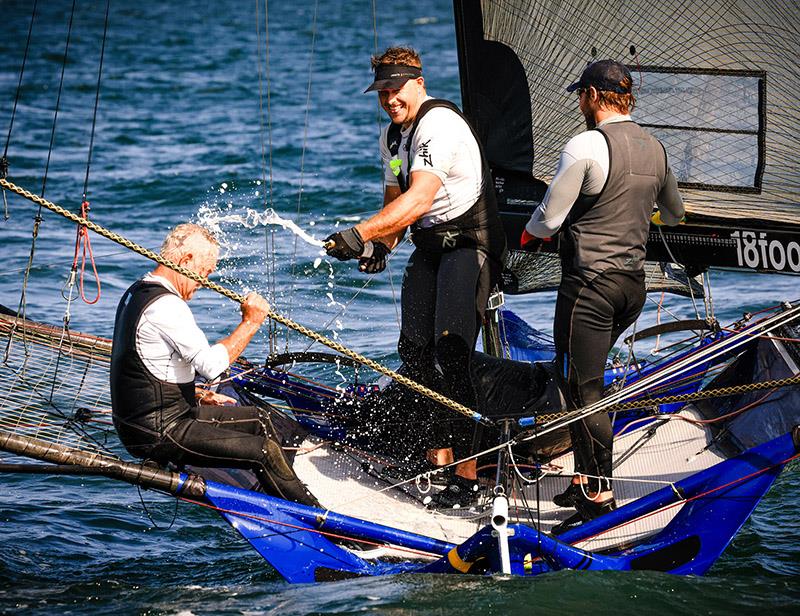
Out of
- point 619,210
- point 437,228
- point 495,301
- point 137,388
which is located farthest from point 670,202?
point 137,388

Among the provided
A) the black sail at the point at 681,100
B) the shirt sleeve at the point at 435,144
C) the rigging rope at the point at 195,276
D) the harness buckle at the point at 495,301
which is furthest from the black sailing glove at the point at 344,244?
the harness buckle at the point at 495,301

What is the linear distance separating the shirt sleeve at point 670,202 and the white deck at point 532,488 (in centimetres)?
99

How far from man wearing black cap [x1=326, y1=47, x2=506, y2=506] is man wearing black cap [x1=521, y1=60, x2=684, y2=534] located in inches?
13.8

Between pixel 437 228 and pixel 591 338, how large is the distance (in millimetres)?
788

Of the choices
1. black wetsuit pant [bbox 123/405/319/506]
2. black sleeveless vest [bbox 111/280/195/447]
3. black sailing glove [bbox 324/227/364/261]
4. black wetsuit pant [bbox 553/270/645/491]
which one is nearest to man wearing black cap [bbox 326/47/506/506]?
black sailing glove [bbox 324/227/364/261]

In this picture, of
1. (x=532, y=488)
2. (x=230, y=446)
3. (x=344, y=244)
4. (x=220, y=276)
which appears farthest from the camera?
(x=220, y=276)

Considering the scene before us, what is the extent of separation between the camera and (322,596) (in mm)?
4035

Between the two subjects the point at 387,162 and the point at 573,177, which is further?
the point at 387,162

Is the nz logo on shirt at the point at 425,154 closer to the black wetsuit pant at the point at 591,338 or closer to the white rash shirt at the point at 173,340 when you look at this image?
the black wetsuit pant at the point at 591,338

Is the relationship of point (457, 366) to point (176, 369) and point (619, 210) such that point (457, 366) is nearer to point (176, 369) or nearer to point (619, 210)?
point (619, 210)

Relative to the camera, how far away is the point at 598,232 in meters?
4.14

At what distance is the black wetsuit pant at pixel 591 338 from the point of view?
419 centimetres

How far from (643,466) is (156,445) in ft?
6.62

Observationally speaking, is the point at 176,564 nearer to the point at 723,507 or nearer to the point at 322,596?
the point at 322,596
